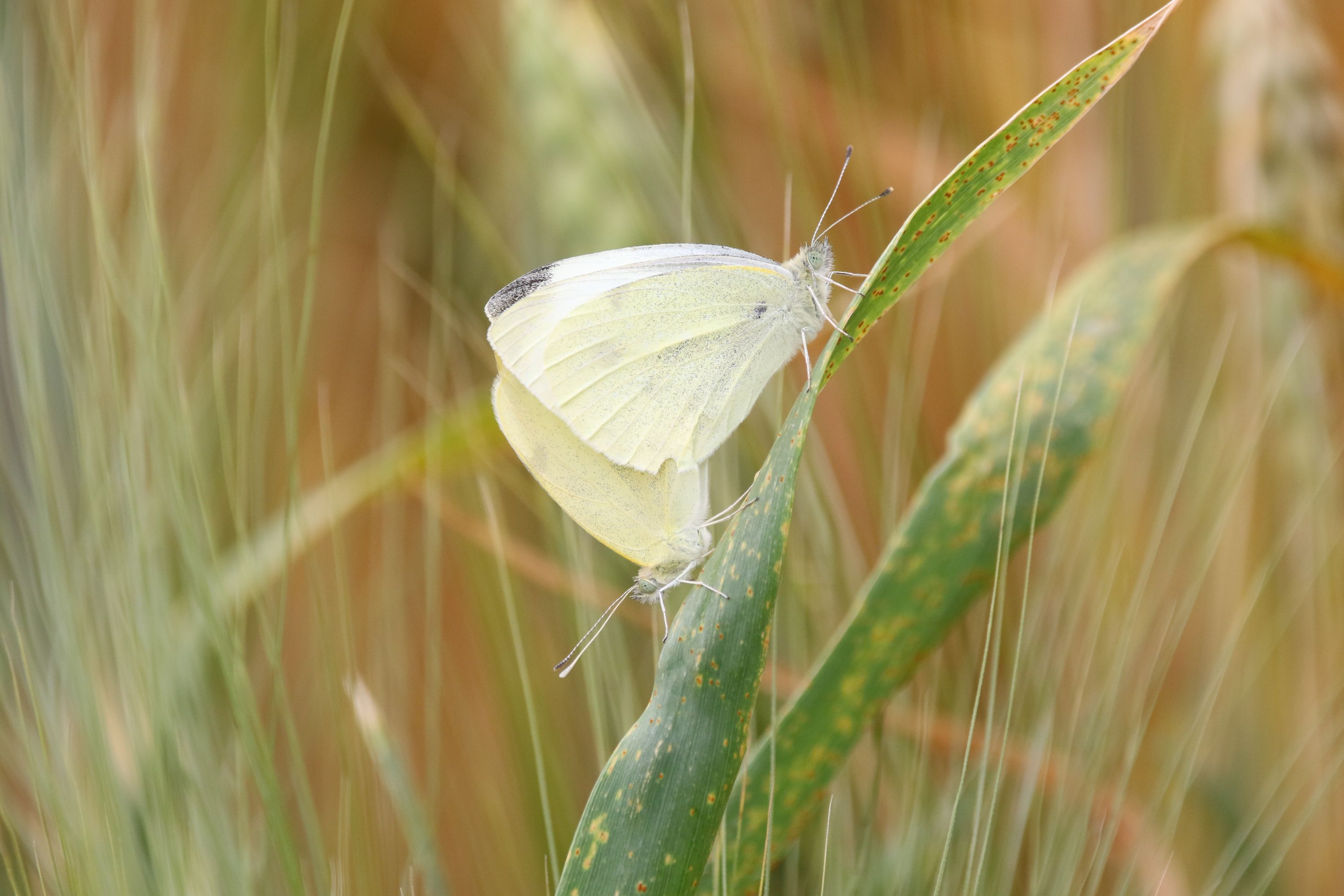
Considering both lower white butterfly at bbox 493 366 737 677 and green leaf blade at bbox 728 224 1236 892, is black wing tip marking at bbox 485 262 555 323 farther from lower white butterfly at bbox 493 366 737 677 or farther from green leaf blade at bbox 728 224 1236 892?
green leaf blade at bbox 728 224 1236 892

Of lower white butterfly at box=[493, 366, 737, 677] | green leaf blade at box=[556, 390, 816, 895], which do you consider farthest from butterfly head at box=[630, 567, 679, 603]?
green leaf blade at box=[556, 390, 816, 895]

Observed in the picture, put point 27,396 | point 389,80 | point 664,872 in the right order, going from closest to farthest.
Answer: point 664,872 < point 27,396 < point 389,80

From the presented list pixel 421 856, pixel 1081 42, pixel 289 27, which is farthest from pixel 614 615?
pixel 1081 42

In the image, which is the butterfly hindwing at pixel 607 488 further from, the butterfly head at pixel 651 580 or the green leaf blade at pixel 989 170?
the green leaf blade at pixel 989 170

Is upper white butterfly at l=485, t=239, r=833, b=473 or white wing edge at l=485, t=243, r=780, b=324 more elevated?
white wing edge at l=485, t=243, r=780, b=324

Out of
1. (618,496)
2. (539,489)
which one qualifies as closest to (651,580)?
(618,496)

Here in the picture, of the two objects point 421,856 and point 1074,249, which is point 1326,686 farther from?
point 421,856

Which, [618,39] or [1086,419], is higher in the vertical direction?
[618,39]

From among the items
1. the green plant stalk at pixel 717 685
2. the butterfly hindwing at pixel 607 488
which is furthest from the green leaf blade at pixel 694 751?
the butterfly hindwing at pixel 607 488

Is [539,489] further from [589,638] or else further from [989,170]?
[989,170]
